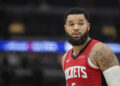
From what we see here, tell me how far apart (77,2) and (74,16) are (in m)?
17.8

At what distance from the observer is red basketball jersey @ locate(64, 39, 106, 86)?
3.65m

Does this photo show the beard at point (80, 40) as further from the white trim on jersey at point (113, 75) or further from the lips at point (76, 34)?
the white trim on jersey at point (113, 75)

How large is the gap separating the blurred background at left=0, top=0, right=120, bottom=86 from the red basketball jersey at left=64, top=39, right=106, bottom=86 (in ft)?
46.7

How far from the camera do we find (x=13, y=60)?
67.9ft

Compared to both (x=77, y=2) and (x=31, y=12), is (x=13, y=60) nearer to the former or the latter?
(x=31, y=12)

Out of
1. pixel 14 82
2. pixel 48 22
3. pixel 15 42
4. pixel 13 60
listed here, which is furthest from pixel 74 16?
pixel 48 22

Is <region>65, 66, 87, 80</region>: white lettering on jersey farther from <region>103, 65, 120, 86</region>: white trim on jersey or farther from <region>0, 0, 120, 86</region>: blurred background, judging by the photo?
<region>0, 0, 120, 86</region>: blurred background

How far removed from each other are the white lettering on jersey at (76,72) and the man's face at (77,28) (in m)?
0.32

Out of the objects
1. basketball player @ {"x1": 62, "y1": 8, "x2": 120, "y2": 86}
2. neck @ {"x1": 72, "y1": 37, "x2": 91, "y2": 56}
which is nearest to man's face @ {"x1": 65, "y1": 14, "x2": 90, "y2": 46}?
basketball player @ {"x1": 62, "y1": 8, "x2": 120, "y2": 86}

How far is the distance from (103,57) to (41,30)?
18808 millimetres

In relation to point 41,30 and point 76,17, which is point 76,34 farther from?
point 41,30

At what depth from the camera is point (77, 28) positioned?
3701mm

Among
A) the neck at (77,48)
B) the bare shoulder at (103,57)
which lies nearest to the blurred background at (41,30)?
the neck at (77,48)

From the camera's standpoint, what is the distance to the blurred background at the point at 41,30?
19.5m
